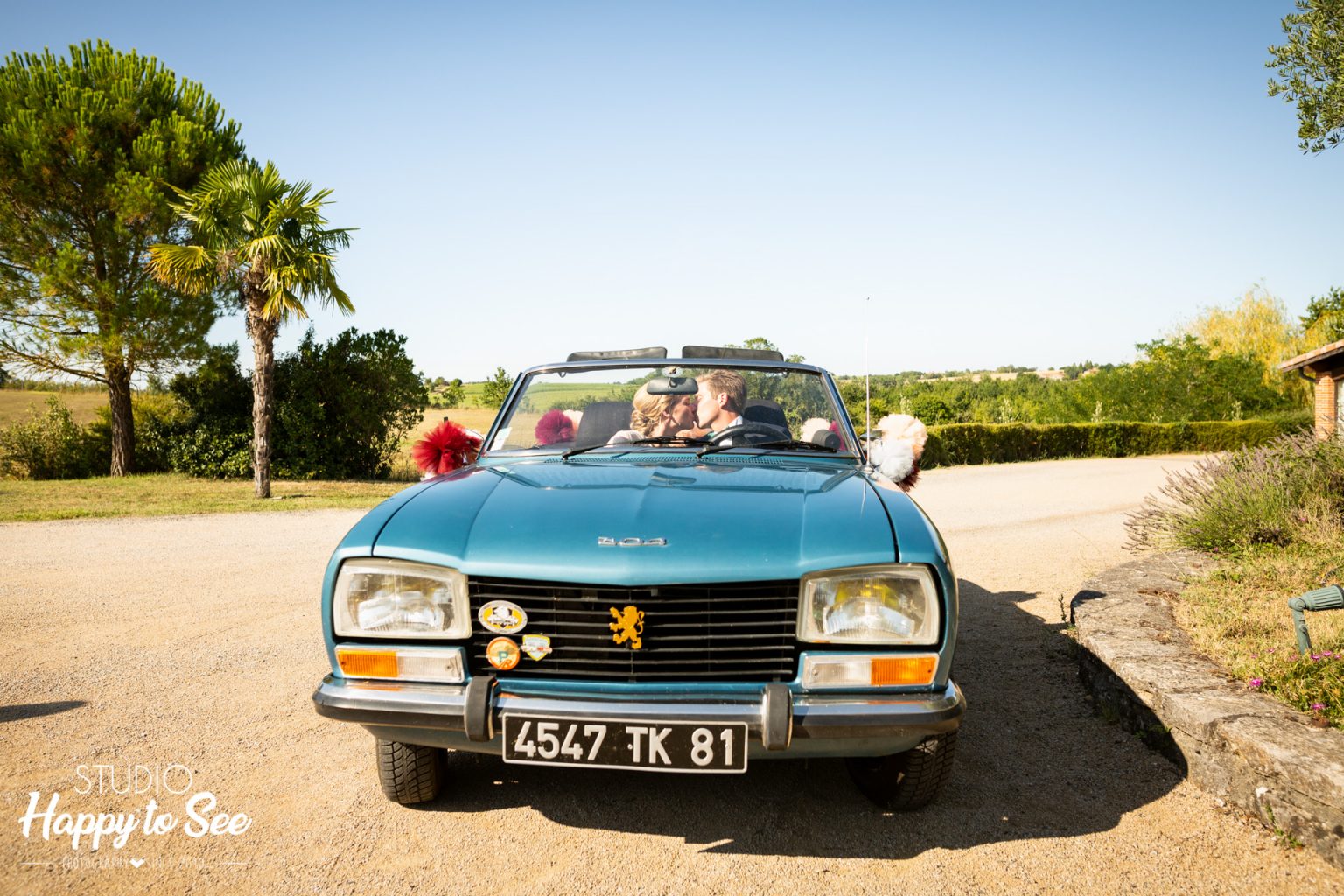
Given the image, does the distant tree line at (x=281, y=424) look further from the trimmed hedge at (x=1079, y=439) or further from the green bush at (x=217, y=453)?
the trimmed hedge at (x=1079, y=439)

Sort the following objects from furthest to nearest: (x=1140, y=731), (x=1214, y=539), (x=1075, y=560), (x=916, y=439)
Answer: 1. (x=1075, y=560)
2. (x=1214, y=539)
3. (x=916, y=439)
4. (x=1140, y=731)

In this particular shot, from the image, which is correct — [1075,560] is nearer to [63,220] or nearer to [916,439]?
[916,439]

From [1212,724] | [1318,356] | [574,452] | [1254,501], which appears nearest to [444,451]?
[574,452]

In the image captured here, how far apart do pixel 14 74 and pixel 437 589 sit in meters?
21.8

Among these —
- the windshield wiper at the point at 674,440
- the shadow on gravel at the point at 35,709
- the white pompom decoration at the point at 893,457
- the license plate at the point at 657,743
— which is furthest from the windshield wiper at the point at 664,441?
the shadow on gravel at the point at 35,709

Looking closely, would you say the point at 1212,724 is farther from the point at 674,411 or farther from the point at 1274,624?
the point at 674,411

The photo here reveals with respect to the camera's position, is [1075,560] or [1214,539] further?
[1075,560]

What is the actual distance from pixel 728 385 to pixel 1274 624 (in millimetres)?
3005

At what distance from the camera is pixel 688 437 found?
12.7ft

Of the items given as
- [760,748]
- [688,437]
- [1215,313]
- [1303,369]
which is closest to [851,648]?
[760,748]

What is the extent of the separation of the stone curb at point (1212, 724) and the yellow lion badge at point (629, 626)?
2.14m

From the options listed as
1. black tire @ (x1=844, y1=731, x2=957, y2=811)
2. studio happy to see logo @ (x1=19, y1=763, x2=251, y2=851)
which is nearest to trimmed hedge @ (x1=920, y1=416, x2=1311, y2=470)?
black tire @ (x1=844, y1=731, x2=957, y2=811)

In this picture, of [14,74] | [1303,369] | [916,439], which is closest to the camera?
[916,439]

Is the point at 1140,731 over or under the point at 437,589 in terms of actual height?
under
